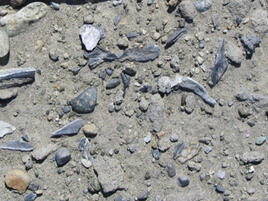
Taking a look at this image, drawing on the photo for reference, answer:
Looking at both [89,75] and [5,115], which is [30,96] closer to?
[5,115]

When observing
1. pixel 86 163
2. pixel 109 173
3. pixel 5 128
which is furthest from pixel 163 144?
pixel 5 128

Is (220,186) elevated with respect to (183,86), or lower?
lower

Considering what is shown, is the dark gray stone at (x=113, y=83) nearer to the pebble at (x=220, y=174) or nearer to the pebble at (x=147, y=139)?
the pebble at (x=147, y=139)

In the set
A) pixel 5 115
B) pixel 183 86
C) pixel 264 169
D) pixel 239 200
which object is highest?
pixel 183 86

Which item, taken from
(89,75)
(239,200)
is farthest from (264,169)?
(89,75)

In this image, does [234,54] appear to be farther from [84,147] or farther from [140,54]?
[84,147]

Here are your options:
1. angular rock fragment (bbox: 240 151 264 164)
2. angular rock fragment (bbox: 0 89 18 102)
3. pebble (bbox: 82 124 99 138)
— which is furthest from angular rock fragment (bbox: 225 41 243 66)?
angular rock fragment (bbox: 0 89 18 102)
